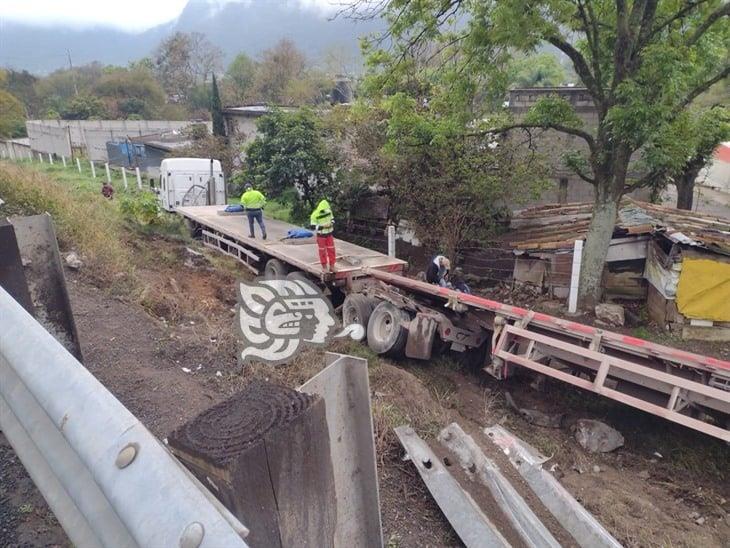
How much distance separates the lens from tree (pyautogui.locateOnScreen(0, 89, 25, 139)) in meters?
41.5

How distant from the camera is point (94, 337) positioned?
168 inches

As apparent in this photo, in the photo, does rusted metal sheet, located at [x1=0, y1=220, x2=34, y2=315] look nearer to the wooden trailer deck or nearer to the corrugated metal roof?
the wooden trailer deck

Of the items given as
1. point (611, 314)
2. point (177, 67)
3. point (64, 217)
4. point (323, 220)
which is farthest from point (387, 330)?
point (177, 67)

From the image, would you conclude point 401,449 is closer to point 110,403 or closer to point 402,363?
point 110,403

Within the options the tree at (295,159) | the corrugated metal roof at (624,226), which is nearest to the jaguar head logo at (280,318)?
the corrugated metal roof at (624,226)

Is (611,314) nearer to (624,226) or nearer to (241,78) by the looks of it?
(624,226)

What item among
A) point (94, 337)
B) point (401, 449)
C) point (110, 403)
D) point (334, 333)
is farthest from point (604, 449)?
point (110, 403)

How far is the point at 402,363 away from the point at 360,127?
26.8ft

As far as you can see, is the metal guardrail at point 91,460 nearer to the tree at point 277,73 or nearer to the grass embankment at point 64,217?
the grass embankment at point 64,217

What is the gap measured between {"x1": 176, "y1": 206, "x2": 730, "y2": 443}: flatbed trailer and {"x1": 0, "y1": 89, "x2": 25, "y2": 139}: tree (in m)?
41.6

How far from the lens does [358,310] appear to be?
7.80 metres

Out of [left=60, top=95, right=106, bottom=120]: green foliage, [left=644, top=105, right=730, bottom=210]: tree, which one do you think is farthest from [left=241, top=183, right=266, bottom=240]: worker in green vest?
[left=60, top=95, right=106, bottom=120]: green foliage

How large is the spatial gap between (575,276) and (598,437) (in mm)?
4610

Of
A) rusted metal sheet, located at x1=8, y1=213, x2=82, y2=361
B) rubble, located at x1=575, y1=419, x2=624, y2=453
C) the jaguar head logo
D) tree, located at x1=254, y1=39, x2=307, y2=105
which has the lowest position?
rubble, located at x1=575, y1=419, x2=624, y2=453
